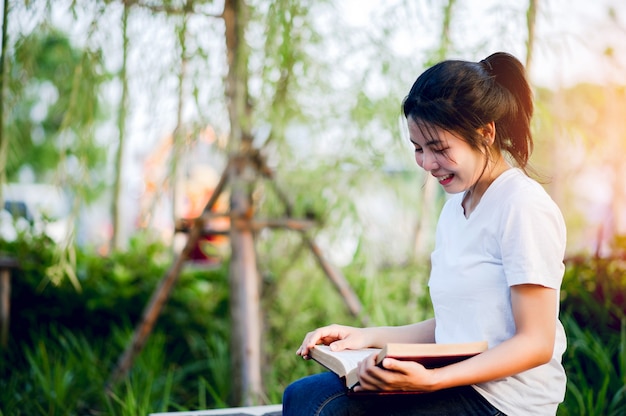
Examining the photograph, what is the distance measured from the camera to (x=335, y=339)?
1580mm

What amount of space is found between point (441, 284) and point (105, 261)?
9.73ft

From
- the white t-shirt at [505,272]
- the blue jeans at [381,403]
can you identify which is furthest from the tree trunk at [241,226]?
the white t-shirt at [505,272]

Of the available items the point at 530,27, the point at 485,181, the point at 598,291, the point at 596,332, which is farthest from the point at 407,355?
the point at 598,291

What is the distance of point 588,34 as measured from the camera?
3.30 metres

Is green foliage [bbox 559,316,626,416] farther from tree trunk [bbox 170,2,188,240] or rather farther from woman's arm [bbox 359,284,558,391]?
tree trunk [bbox 170,2,188,240]

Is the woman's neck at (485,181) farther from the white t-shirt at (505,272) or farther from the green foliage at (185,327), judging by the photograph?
the green foliage at (185,327)

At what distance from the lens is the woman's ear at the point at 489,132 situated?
1413mm

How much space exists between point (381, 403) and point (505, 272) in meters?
0.35

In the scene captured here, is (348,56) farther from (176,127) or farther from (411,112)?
(411,112)

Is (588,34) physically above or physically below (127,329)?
above

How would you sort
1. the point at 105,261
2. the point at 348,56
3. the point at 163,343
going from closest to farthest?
the point at 348,56 → the point at 163,343 → the point at 105,261

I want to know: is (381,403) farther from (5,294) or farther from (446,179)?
(5,294)

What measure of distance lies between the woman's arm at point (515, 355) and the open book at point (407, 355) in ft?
0.06

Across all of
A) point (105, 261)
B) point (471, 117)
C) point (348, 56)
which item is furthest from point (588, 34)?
point (105, 261)
